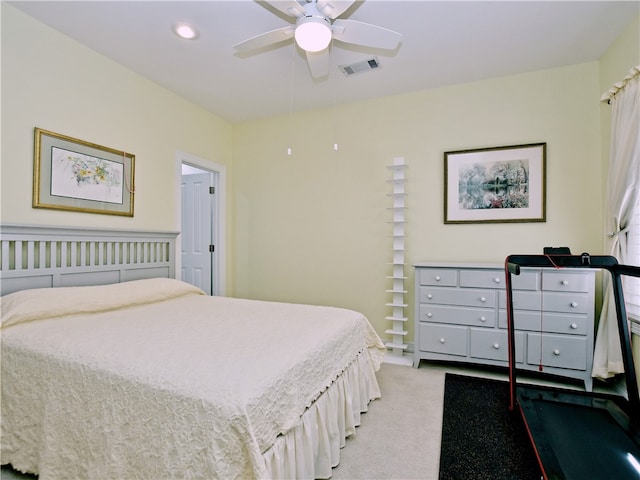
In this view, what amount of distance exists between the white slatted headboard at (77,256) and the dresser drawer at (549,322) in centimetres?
328

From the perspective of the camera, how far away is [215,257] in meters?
4.23

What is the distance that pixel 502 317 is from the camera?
8.98 feet

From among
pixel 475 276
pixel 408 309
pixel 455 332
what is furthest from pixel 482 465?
pixel 408 309

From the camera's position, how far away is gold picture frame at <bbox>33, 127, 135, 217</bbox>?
241cm

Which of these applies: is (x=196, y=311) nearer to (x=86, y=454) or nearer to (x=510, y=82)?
(x=86, y=454)

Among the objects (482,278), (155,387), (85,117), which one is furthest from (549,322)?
(85,117)

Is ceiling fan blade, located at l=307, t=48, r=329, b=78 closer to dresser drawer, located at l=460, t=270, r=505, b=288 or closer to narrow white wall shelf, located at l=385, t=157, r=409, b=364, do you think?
narrow white wall shelf, located at l=385, t=157, r=409, b=364

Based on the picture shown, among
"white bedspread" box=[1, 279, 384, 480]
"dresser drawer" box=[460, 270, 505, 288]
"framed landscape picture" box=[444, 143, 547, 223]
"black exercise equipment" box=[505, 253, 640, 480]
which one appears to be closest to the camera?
"white bedspread" box=[1, 279, 384, 480]

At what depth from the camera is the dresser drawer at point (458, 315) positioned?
2795 mm

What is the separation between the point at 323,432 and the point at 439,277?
1.83 meters

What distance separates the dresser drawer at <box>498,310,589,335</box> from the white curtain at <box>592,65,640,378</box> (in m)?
0.17

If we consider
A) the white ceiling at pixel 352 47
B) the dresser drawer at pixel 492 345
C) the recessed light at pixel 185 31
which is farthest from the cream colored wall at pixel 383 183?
the recessed light at pixel 185 31

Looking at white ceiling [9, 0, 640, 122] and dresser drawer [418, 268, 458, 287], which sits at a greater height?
white ceiling [9, 0, 640, 122]

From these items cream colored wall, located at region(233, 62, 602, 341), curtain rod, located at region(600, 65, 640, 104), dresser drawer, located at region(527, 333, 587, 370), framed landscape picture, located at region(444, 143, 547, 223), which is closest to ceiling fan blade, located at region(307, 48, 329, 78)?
cream colored wall, located at region(233, 62, 602, 341)
